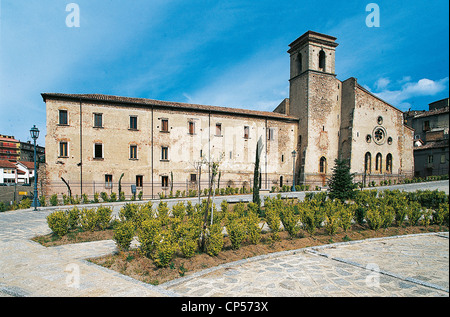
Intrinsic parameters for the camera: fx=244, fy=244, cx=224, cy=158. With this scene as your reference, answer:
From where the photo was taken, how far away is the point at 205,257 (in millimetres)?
6328

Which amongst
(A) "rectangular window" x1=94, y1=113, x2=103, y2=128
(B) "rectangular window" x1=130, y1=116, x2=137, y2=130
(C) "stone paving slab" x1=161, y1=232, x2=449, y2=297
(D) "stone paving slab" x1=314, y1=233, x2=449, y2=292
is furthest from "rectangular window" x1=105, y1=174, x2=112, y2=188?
(D) "stone paving slab" x1=314, y1=233, x2=449, y2=292

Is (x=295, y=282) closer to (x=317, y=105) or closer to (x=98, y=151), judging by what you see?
(x=98, y=151)

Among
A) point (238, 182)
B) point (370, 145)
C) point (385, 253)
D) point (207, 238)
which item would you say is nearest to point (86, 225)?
point (207, 238)

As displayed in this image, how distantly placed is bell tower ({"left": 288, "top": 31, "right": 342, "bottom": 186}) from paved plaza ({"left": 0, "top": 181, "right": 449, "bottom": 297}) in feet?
76.1

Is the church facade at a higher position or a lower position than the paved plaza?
higher

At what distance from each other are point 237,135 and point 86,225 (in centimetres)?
2131

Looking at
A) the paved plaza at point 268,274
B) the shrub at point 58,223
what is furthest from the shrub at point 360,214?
the shrub at point 58,223

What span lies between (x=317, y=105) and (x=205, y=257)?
28732mm

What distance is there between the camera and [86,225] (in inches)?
362

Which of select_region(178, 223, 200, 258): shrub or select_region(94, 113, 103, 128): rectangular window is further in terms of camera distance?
select_region(94, 113, 103, 128): rectangular window

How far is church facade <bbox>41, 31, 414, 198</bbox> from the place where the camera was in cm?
2311

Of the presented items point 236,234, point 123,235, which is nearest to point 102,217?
point 123,235

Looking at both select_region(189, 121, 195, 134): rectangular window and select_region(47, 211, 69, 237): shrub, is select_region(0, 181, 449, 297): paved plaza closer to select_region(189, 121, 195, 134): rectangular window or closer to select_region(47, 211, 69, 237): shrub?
select_region(47, 211, 69, 237): shrub

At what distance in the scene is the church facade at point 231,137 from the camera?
75.8 feet
